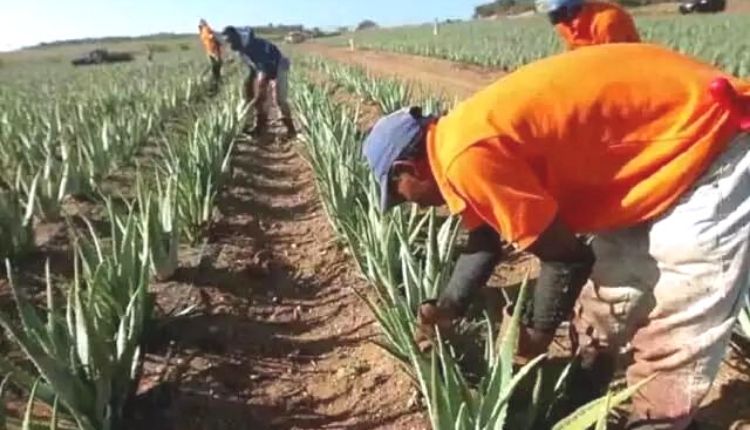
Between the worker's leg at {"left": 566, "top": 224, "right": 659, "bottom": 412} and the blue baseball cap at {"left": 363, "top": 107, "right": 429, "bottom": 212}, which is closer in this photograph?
the blue baseball cap at {"left": 363, "top": 107, "right": 429, "bottom": 212}

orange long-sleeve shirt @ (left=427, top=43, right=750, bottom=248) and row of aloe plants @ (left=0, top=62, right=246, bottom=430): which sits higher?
orange long-sleeve shirt @ (left=427, top=43, right=750, bottom=248)

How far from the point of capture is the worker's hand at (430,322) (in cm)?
256

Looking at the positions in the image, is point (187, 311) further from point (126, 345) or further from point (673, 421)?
point (673, 421)

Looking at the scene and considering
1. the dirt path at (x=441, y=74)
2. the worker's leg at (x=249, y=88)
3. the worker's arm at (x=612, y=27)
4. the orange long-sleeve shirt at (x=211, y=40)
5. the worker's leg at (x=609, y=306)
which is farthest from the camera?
the orange long-sleeve shirt at (x=211, y=40)

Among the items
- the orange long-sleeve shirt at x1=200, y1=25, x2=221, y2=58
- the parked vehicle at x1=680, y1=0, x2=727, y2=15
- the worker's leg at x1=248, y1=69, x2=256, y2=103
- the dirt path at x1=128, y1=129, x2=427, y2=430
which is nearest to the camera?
the dirt path at x1=128, y1=129, x2=427, y2=430

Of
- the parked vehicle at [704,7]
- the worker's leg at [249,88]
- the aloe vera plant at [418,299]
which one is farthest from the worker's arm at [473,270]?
the parked vehicle at [704,7]

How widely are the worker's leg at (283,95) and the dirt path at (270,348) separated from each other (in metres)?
4.63

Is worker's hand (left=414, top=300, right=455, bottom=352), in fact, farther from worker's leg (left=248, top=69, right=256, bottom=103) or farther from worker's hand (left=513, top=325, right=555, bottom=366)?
worker's leg (left=248, top=69, right=256, bottom=103)

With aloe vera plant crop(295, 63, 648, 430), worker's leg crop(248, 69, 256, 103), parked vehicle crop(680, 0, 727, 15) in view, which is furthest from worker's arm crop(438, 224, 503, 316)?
parked vehicle crop(680, 0, 727, 15)

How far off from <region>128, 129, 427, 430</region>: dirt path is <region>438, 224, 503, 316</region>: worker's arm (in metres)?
0.39

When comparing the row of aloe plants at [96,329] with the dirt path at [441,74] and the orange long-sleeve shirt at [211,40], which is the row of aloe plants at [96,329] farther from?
the orange long-sleeve shirt at [211,40]

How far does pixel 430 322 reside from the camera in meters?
2.60

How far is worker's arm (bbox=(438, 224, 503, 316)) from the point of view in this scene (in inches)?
98.9

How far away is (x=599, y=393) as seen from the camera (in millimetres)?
2666
